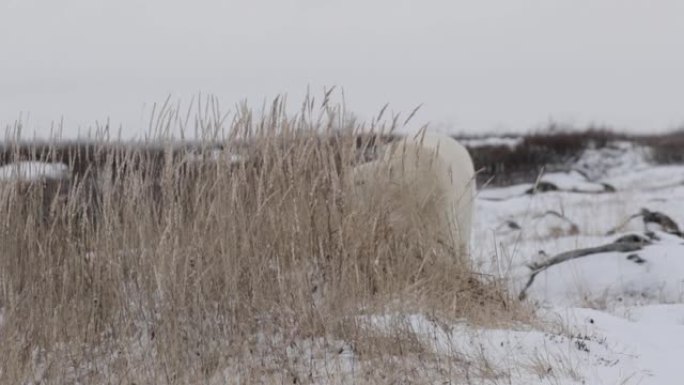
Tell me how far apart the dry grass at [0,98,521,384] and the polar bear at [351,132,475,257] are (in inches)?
4.4

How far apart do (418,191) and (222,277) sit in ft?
4.29

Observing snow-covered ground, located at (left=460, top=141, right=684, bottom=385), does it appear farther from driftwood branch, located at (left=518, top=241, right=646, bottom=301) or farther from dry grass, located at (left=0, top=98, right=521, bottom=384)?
dry grass, located at (left=0, top=98, right=521, bottom=384)

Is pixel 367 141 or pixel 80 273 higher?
Answer: pixel 367 141

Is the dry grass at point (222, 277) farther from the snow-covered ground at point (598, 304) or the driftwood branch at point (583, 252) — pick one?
the driftwood branch at point (583, 252)

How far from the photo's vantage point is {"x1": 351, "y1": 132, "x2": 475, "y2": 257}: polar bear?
478 centimetres

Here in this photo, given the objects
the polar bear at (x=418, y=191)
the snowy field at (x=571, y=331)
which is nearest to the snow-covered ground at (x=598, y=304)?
the snowy field at (x=571, y=331)

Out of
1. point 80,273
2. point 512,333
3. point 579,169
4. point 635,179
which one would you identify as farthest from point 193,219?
point 579,169

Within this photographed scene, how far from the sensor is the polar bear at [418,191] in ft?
15.7

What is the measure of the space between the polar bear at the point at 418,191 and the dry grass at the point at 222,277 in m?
0.11

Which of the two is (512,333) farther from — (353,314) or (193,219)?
(193,219)

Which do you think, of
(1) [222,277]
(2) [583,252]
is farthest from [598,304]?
(1) [222,277]

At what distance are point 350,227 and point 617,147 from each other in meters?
27.1

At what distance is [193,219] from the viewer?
4.48 meters

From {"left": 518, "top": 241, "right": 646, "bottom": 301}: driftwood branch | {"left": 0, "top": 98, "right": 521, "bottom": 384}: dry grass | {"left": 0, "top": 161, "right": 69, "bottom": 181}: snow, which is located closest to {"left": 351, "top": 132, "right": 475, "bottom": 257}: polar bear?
{"left": 0, "top": 98, "right": 521, "bottom": 384}: dry grass
